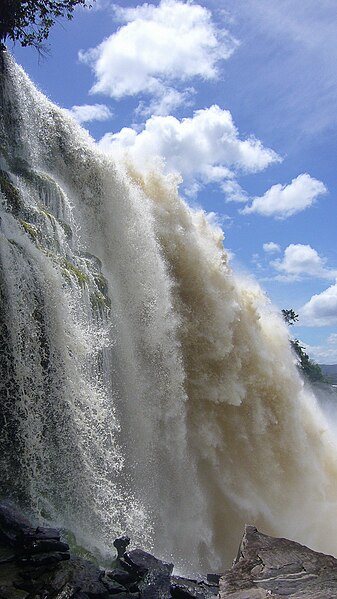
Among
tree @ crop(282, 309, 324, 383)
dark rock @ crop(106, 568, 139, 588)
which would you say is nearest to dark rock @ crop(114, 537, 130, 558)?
dark rock @ crop(106, 568, 139, 588)

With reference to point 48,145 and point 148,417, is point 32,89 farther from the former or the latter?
point 148,417

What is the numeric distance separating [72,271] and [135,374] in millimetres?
3751

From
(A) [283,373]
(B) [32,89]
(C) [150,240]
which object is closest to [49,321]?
(C) [150,240]

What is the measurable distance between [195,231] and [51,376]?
9109 millimetres

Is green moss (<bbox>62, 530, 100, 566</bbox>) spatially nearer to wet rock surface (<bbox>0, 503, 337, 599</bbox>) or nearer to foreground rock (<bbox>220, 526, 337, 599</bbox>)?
wet rock surface (<bbox>0, 503, 337, 599</bbox>)

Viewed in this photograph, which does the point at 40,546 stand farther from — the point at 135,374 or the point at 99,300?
the point at 135,374

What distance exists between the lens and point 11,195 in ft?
34.5

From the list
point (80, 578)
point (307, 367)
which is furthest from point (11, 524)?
point (307, 367)

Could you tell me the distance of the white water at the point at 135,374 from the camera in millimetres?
9531

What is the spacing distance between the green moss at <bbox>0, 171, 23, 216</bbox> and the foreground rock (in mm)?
8014

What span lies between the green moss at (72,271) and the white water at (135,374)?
0.16 ft

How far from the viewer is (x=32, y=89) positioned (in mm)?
13836

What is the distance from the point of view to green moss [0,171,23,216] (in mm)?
10391

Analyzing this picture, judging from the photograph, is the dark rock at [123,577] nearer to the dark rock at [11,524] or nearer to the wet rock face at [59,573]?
the wet rock face at [59,573]
